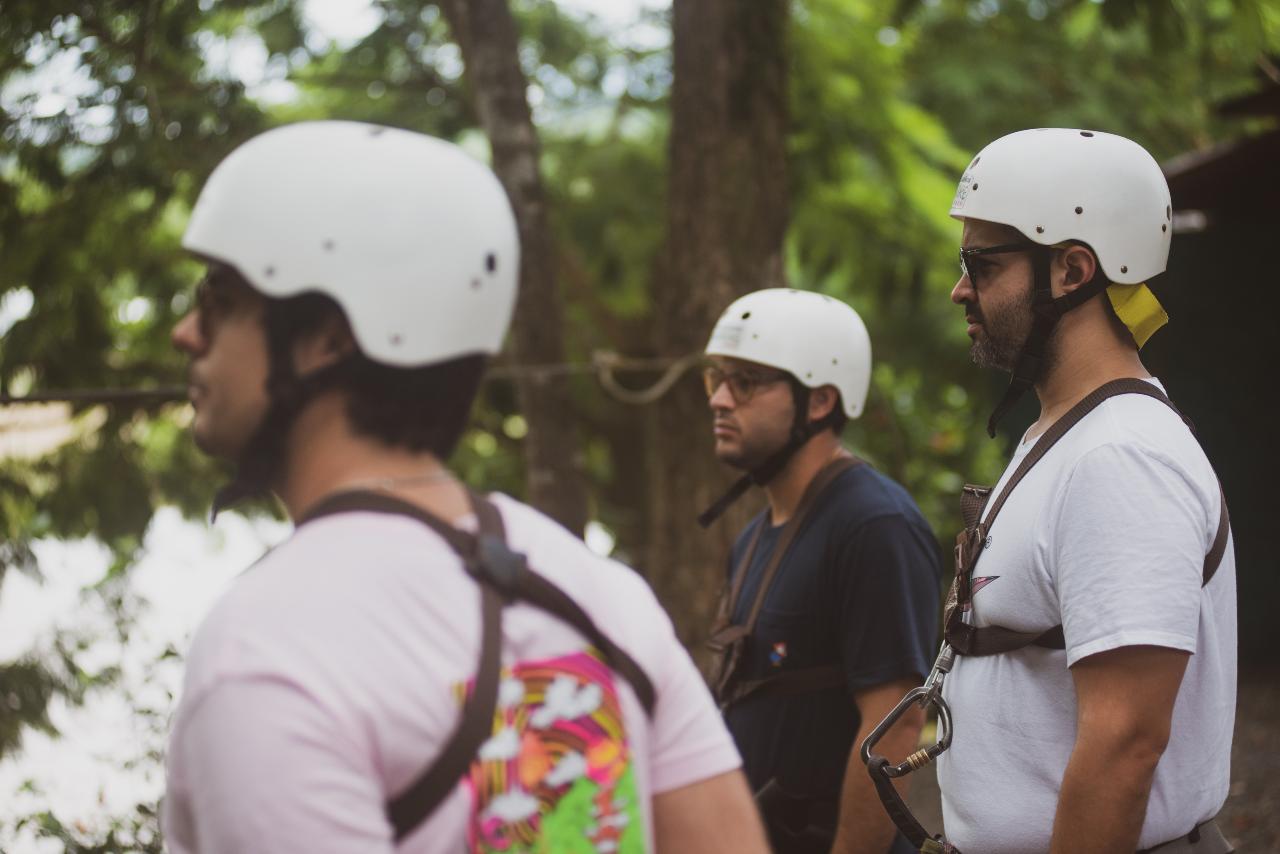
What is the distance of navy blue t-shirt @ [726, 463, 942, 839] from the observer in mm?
3348

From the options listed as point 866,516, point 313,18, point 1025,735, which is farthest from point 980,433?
point 1025,735

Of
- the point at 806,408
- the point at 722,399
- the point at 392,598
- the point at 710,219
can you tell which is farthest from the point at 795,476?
the point at 710,219

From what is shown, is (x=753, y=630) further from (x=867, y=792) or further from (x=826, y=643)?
(x=867, y=792)

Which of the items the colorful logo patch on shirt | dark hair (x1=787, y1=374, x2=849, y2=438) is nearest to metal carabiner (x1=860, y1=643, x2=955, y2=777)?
the colorful logo patch on shirt

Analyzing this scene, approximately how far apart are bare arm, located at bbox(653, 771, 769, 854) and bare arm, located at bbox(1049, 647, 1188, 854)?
0.86 metres

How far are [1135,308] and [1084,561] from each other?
2.07 ft

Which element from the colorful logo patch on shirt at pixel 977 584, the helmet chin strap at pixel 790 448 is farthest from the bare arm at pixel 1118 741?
the helmet chin strap at pixel 790 448

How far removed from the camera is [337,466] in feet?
5.00

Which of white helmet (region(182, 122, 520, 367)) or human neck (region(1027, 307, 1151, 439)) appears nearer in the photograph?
white helmet (region(182, 122, 520, 367))

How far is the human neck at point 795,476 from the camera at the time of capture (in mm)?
3902

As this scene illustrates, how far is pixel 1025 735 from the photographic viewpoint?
8.14ft

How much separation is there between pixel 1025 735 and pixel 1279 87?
7.81 meters

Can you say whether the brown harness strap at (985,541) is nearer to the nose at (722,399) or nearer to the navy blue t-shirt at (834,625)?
the navy blue t-shirt at (834,625)

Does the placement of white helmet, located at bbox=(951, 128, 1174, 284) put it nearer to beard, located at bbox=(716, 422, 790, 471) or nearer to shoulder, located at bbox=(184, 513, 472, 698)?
beard, located at bbox=(716, 422, 790, 471)
